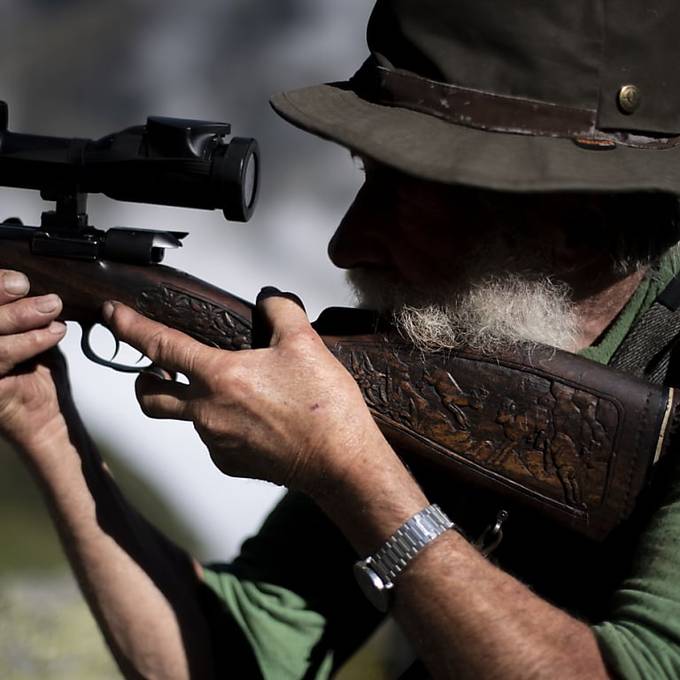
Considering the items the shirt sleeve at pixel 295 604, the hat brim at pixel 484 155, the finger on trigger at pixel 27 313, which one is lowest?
the shirt sleeve at pixel 295 604

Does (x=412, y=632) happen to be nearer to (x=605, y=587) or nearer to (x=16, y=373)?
(x=605, y=587)

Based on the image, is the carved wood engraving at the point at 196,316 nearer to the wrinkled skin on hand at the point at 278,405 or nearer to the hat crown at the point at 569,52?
the wrinkled skin on hand at the point at 278,405

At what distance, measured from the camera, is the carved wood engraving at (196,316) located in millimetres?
2168

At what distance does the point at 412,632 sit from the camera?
Answer: 1812 millimetres

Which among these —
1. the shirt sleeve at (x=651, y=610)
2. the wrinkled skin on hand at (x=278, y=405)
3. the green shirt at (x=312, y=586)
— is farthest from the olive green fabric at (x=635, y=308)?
the wrinkled skin on hand at (x=278, y=405)

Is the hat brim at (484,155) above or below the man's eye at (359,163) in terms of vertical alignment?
above

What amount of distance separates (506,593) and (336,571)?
2.40ft

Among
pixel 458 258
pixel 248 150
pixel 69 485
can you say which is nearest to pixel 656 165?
pixel 458 258

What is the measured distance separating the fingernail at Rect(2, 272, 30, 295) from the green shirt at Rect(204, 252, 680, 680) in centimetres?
75

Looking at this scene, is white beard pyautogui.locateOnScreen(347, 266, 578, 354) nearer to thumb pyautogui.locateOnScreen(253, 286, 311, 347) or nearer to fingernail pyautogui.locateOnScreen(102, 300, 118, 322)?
thumb pyautogui.locateOnScreen(253, 286, 311, 347)

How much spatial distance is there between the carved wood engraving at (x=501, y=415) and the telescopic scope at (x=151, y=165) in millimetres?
403

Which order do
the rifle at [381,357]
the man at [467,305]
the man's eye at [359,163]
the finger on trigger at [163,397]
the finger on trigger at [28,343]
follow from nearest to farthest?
1. the man at [467,305]
2. the rifle at [381,357]
3. the finger on trigger at [163,397]
4. the man's eye at [359,163]
5. the finger on trigger at [28,343]

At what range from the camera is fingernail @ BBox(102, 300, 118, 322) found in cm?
225

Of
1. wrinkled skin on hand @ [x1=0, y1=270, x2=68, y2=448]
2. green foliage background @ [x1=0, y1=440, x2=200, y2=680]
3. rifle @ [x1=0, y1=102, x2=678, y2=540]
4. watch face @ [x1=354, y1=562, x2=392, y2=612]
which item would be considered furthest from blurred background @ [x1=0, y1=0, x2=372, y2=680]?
watch face @ [x1=354, y1=562, x2=392, y2=612]
